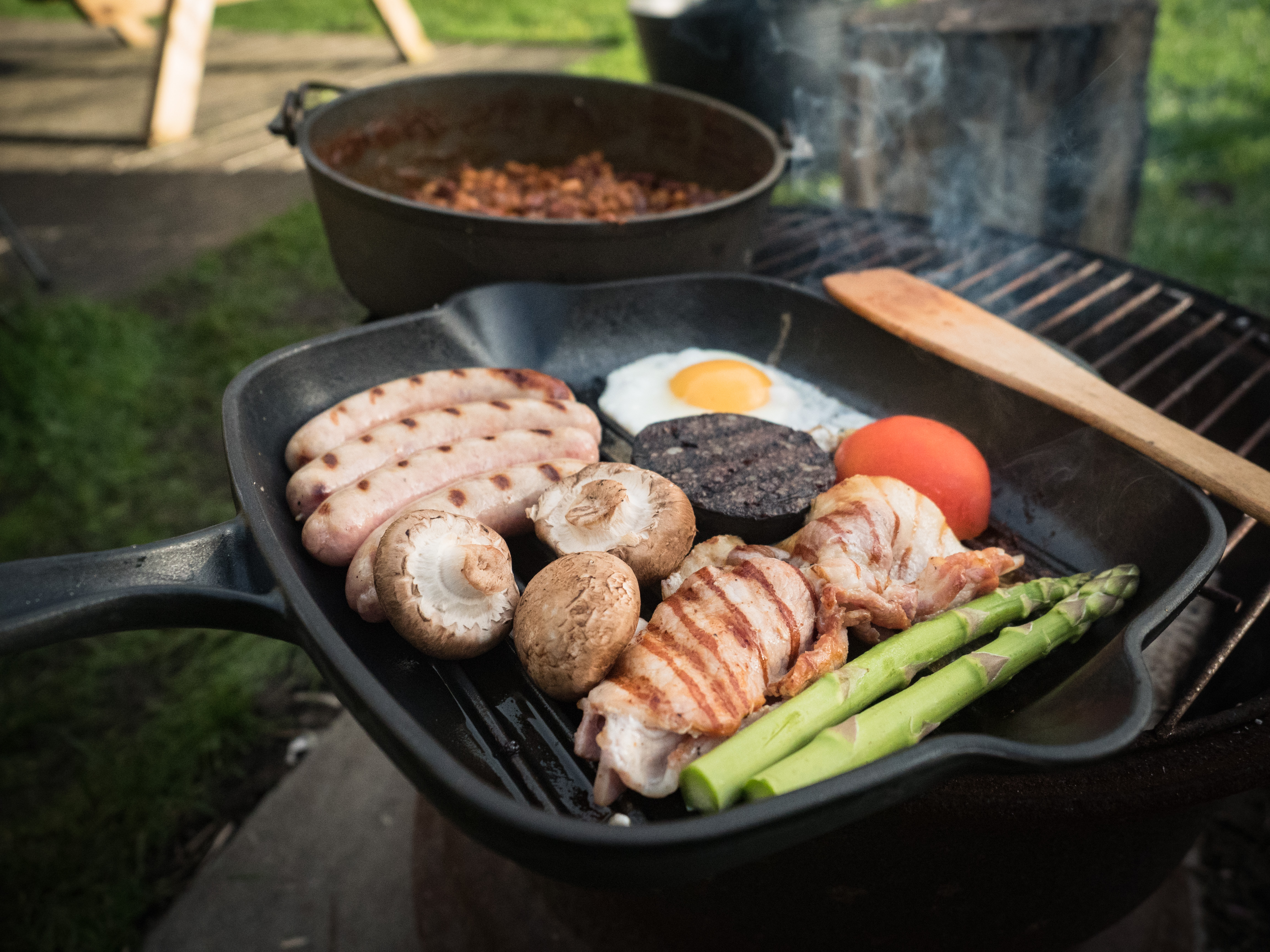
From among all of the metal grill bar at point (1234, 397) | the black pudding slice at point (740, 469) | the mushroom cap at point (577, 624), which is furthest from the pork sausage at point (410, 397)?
the metal grill bar at point (1234, 397)

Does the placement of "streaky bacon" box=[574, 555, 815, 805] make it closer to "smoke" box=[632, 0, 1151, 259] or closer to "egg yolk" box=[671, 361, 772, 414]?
"egg yolk" box=[671, 361, 772, 414]

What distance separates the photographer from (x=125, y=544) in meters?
→ 4.80

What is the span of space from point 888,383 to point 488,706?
6.19ft

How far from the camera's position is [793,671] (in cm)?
189

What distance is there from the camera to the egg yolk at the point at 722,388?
115 inches

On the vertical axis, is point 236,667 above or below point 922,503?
below

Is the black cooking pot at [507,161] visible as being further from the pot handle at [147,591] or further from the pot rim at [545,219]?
the pot handle at [147,591]

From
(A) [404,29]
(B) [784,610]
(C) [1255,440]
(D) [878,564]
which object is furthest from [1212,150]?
(A) [404,29]

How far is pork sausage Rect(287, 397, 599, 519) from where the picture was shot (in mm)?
2301

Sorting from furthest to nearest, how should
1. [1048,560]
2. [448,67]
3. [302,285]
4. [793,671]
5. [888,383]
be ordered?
[448,67] → [302,285] → [888,383] → [1048,560] → [793,671]

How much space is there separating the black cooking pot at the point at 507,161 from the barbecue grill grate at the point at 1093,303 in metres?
0.61

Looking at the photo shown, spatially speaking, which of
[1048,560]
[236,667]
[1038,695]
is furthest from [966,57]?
[236,667]

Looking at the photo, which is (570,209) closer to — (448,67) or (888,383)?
(888,383)

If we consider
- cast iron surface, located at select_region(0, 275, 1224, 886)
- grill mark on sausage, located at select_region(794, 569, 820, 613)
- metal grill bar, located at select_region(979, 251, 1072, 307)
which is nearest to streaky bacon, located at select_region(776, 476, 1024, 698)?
grill mark on sausage, located at select_region(794, 569, 820, 613)
